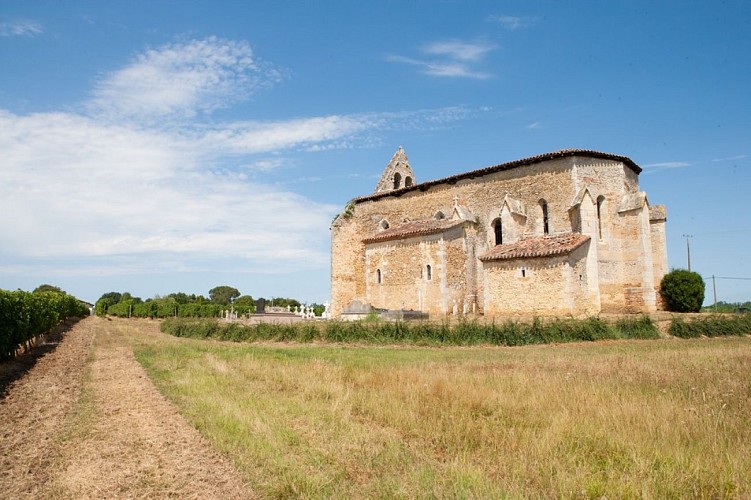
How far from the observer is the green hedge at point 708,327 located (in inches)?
753

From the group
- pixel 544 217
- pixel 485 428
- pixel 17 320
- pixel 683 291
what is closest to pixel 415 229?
pixel 544 217

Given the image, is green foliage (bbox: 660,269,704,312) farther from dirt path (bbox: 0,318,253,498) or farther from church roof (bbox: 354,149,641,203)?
dirt path (bbox: 0,318,253,498)

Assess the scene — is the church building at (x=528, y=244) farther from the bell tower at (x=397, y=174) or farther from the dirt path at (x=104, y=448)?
the dirt path at (x=104, y=448)

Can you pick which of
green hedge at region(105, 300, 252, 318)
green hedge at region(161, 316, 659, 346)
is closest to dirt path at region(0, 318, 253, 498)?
green hedge at region(161, 316, 659, 346)

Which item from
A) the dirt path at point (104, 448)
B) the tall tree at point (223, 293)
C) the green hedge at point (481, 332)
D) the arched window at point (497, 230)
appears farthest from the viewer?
the tall tree at point (223, 293)

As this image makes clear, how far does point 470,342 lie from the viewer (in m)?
18.2

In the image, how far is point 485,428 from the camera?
19.4 feet

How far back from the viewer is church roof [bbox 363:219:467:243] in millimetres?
27041

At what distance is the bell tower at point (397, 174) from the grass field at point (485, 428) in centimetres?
2759

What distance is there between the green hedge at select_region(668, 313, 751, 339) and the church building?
Answer: 11.0 ft

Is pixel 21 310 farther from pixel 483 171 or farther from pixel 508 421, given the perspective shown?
pixel 483 171

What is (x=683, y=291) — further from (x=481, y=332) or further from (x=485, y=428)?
(x=485, y=428)

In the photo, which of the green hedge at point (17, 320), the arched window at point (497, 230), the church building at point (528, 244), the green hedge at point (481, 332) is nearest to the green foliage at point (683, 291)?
the church building at point (528, 244)

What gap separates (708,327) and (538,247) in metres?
7.62
